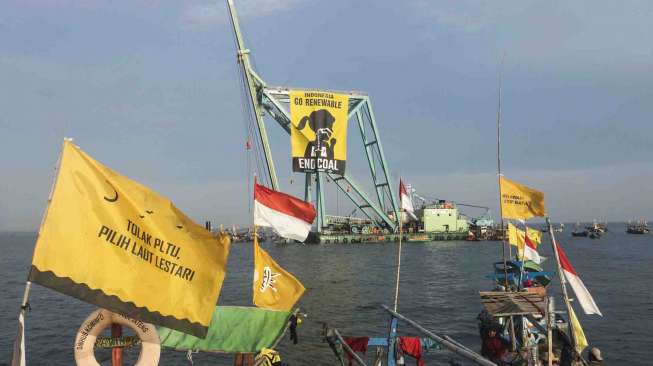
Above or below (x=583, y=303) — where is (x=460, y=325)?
below

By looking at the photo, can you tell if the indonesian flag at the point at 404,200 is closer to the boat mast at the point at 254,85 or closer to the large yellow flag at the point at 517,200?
the large yellow flag at the point at 517,200

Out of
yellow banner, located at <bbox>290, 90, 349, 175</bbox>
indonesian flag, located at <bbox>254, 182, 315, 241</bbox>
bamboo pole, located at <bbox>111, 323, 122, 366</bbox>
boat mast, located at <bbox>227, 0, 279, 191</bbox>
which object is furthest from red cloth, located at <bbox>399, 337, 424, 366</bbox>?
boat mast, located at <bbox>227, 0, 279, 191</bbox>

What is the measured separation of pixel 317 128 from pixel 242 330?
4991cm

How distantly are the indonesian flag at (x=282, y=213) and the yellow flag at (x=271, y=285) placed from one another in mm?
543

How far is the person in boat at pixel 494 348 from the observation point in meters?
11.5

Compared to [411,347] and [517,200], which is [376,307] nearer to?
[517,200]

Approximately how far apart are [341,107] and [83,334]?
182 ft

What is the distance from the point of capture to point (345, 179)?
255ft

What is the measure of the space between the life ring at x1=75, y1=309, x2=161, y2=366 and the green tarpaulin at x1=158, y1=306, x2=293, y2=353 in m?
2.84

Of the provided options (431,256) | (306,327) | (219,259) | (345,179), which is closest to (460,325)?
(306,327)

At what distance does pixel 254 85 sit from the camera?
6775cm

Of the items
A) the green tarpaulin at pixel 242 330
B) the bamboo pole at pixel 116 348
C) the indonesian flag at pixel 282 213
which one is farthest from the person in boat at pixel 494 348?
the bamboo pole at pixel 116 348

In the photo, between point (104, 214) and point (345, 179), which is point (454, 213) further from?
point (104, 214)

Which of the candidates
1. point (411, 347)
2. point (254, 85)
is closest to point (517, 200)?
point (411, 347)
